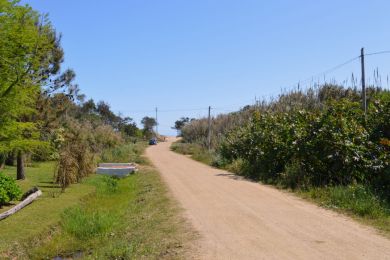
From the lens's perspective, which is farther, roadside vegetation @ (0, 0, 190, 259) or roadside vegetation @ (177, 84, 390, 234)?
roadside vegetation @ (177, 84, 390, 234)

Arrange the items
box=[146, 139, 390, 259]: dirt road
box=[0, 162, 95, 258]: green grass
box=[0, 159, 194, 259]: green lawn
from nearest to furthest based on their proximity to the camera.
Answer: box=[146, 139, 390, 259]: dirt road → box=[0, 159, 194, 259]: green lawn → box=[0, 162, 95, 258]: green grass

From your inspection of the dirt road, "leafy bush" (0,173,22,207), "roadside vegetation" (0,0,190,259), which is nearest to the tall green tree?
"roadside vegetation" (0,0,190,259)

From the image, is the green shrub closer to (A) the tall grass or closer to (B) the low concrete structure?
(A) the tall grass

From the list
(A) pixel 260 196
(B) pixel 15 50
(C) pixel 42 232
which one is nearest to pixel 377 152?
(A) pixel 260 196

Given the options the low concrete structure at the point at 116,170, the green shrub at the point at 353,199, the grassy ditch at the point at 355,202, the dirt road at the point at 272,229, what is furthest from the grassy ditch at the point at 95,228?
the low concrete structure at the point at 116,170

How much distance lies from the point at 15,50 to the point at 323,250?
9636 mm

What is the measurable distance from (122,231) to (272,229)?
12.0 feet

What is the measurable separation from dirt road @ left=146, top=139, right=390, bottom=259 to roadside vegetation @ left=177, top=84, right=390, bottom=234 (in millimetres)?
881

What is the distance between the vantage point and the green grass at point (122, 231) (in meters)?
8.85

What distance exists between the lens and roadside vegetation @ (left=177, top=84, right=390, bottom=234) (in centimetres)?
1280

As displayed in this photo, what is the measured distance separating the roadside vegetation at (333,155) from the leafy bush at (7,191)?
882cm

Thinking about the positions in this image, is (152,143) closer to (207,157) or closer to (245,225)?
(207,157)

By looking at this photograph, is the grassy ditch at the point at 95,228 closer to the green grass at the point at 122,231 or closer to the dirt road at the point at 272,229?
the green grass at the point at 122,231

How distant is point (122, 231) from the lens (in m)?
11.4
